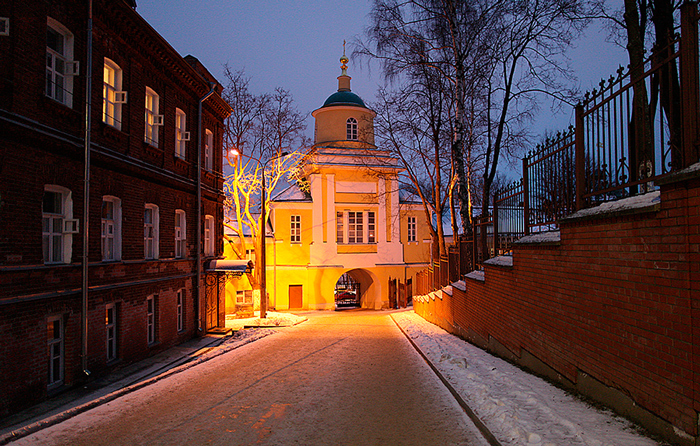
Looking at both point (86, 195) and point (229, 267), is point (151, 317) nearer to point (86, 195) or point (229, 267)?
point (229, 267)

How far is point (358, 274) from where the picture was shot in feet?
128

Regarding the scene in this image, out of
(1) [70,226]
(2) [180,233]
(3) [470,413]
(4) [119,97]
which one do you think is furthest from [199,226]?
(3) [470,413]

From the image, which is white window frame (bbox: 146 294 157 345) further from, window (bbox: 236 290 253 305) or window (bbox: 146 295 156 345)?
window (bbox: 236 290 253 305)

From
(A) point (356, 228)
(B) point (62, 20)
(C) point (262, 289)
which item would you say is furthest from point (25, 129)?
(A) point (356, 228)

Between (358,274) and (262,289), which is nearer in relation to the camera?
(262,289)

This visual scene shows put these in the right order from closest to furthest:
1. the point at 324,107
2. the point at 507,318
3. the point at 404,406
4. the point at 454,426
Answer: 1. the point at 454,426
2. the point at 404,406
3. the point at 507,318
4. the point at 324,107

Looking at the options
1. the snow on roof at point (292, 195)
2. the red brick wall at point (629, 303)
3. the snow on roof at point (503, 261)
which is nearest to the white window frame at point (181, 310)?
the snow on roof at point (503, 261)

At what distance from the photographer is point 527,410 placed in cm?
610

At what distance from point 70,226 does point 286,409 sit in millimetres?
5889

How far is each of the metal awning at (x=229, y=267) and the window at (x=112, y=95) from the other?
711cm

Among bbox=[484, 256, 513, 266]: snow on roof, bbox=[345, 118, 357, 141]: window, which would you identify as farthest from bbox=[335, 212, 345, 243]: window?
bbox=[484, 256, 513, 266]: snow on roof

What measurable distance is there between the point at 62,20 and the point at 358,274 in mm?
31353

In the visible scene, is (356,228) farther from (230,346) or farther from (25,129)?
(25,129)

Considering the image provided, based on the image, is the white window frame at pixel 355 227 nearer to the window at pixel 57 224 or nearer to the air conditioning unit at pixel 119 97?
the air conditioning unit at pixel 119 97
